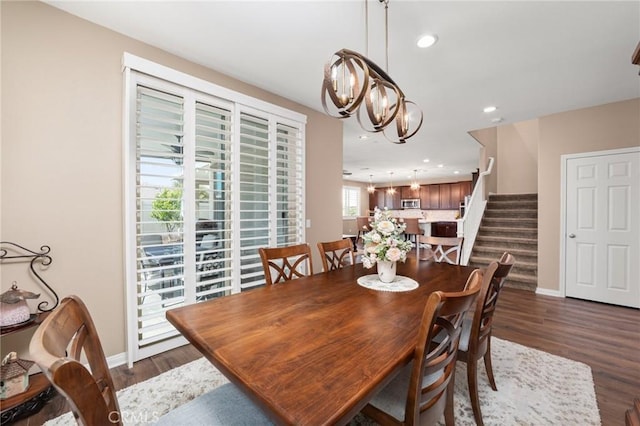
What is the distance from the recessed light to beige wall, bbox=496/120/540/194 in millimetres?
5819

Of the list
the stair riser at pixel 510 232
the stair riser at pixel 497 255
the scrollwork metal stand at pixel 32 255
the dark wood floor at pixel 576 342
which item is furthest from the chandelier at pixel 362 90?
the stair riser at pixel 510 232

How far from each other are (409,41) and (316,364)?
2512 mm

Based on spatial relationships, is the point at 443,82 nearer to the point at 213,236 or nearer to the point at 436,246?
the point at 436,246

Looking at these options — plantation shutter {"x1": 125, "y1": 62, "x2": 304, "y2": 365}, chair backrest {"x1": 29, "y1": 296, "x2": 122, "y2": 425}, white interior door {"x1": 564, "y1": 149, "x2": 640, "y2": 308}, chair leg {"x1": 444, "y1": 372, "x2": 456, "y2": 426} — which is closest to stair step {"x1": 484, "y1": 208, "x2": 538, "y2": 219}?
white interior door {"x1": 564, "y1": 149, "x2": 640, "y2": 308}

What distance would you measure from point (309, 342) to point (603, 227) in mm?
4661

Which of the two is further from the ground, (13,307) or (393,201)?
(393,201)

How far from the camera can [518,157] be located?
263 inches

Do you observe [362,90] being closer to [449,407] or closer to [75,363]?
[75,363]

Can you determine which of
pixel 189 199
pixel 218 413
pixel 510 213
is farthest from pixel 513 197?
pixel 218 413

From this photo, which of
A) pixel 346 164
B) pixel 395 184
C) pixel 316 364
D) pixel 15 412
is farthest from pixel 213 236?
pixel 395 184

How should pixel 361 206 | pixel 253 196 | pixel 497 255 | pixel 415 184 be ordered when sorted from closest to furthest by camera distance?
pixel 253 196 < pixel 497 255 < pixel 415 184 < pixel 361 206

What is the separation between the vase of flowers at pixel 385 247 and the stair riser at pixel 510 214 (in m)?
5.21

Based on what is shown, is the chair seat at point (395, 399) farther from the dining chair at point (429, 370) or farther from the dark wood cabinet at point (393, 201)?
the dark wood cabinet at point (393, 201)

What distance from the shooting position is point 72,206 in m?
2.00
